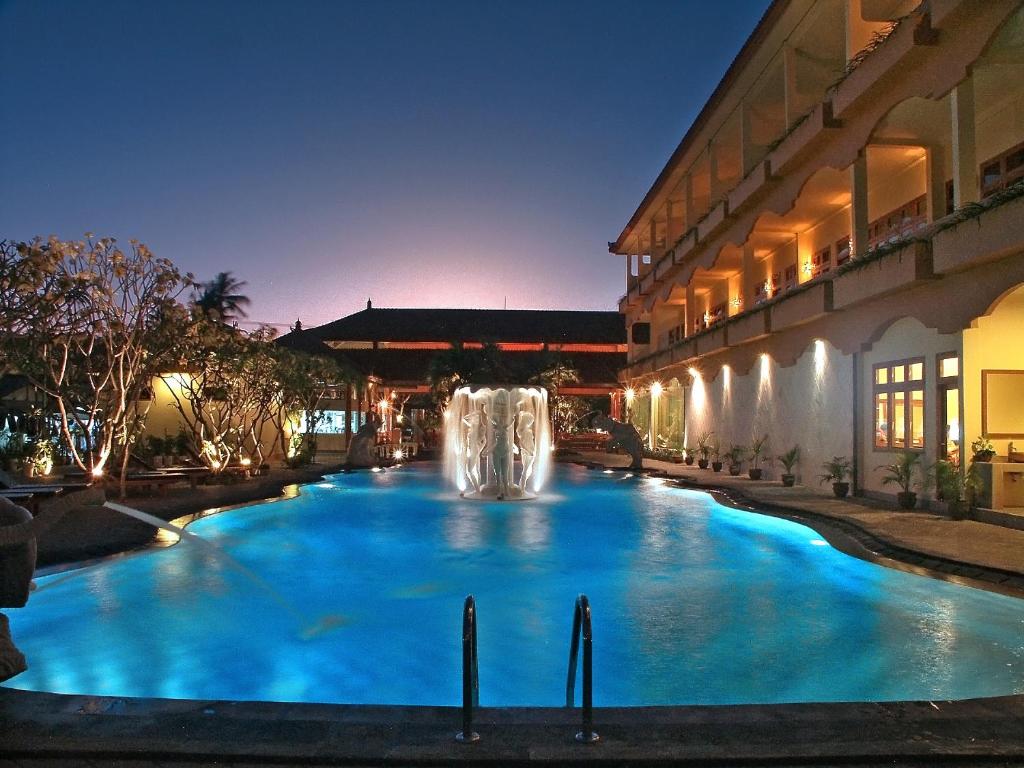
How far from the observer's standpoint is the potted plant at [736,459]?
895 inches

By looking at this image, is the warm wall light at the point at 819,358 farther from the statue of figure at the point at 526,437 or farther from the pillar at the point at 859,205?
the statue of figure at the point at 526,437

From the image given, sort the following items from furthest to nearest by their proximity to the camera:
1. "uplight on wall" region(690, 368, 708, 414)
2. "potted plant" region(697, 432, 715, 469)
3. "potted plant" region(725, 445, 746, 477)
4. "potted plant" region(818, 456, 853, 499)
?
"uplight on wall" region(690, 368, 708, 414)
"potted plant" region(697, 432, 715, 469)
"potted plant" region(725, 445, 746, 477)
"potted plant" region(818, 456, 853, 499)

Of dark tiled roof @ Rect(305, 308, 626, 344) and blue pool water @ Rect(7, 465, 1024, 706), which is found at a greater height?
dark tiled roof @ Rect(305, 308, 626, 344)

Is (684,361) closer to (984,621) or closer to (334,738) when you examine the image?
(984,621)

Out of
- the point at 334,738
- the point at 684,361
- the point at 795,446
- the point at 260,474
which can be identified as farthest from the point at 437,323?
the point at 334,738

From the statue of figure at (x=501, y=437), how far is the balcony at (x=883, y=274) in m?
6.99

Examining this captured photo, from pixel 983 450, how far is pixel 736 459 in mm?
10822

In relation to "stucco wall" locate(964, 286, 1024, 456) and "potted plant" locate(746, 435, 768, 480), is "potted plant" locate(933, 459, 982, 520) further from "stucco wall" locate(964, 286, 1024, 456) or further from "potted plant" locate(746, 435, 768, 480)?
"potted plant" locate(746, 435, 768, 480)

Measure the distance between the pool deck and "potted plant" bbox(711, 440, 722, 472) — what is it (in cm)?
1997

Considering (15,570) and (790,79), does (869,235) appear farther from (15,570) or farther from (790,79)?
(15,570)

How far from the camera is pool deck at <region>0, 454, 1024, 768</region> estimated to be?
11.2 feet

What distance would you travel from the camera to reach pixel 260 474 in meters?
21.8

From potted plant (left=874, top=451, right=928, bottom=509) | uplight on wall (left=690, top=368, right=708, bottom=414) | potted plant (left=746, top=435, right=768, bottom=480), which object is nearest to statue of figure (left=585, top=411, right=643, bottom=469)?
potted plant (left=746, top=435, right=768, bottom=480)

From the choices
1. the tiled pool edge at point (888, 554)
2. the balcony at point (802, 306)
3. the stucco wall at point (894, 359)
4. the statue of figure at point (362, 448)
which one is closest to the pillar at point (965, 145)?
the stucco wall at point (894, 359)
